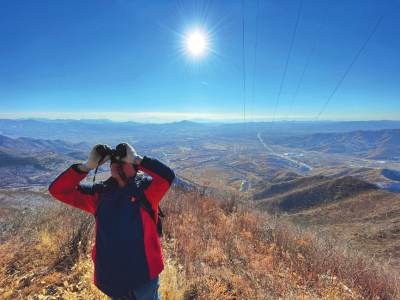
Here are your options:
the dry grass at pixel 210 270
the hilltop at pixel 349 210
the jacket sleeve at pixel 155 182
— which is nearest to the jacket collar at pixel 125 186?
the jacket sleeve at pixel 155 182

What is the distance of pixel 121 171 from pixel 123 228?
0.48 meters

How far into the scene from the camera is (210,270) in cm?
289

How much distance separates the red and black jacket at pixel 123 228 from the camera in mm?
1480

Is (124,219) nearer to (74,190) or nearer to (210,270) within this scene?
(74,190)

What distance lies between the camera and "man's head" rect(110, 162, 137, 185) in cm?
161

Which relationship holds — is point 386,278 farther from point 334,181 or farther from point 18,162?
point 18,162

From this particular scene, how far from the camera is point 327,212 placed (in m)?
21.9

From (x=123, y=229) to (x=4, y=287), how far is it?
2441mm

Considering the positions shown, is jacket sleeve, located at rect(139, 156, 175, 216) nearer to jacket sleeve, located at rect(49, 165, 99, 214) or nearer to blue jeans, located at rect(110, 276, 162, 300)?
jacket sleeve, located at rect(49, 165, 99, 214)

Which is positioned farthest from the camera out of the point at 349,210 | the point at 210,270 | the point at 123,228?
the point at 349,210

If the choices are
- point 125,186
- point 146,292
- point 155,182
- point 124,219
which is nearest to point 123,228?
point 124,219

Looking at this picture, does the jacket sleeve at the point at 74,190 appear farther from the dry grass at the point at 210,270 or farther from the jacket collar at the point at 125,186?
the dry grass at the point at 210,270

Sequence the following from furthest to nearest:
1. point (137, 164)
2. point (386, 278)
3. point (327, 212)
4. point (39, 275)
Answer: point (327, 212) < point (386, 278) < point (39, 275) < point (137, 164)

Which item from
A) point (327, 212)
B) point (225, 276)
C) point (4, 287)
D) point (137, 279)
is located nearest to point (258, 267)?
point (225, 276)
